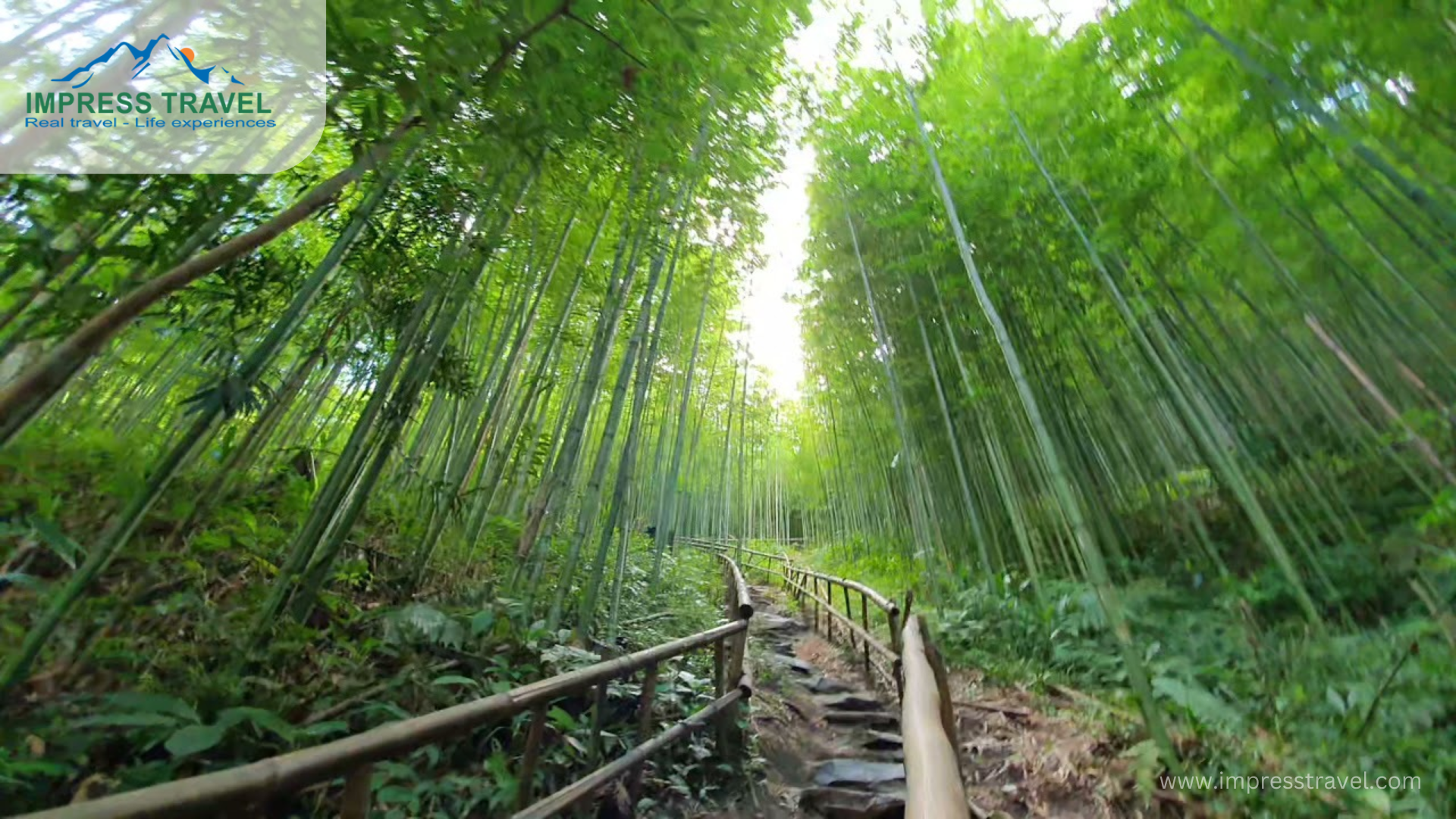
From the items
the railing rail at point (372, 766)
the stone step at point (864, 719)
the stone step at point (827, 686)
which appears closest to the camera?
the railing rail at point (372, 766)

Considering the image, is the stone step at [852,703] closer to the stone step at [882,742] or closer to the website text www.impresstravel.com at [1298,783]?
the stone step at [882,742]

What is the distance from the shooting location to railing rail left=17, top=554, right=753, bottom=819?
568 millimetres

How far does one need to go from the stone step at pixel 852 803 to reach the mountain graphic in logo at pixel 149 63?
309cm

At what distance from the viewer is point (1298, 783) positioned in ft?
5.58

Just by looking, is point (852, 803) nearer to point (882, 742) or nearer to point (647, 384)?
point (882, 742)

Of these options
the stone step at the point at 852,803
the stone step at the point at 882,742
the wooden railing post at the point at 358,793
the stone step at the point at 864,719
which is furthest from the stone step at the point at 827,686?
the wooden railing post at the point at 358,793

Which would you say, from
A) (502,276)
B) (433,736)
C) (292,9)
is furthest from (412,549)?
(292,9)

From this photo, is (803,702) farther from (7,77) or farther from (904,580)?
(7,77)

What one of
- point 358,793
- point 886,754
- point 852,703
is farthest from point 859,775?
point 358,793

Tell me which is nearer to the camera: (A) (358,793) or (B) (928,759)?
(B) (928,759)

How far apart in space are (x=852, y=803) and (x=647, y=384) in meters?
2.41

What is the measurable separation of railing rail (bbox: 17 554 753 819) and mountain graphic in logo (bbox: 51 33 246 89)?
1857 millimetres

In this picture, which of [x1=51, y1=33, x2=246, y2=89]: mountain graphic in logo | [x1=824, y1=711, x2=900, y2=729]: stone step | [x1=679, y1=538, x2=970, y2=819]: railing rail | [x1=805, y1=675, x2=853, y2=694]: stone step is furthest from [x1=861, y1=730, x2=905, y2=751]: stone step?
[x1=51, y1=33, x2=246, y2=89]: mountain graphic in logo

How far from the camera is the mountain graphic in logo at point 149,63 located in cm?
157
